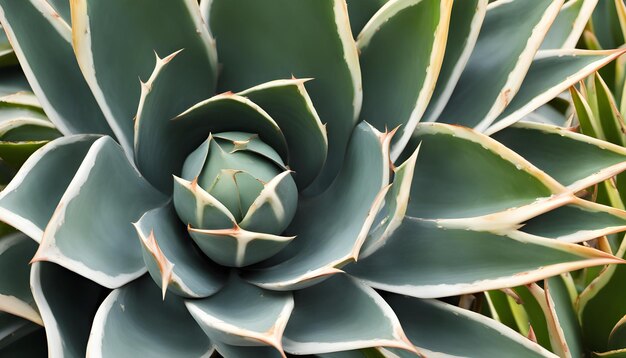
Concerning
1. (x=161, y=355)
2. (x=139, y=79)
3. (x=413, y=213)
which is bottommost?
(x=161, y=355)

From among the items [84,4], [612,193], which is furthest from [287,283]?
[612,193]

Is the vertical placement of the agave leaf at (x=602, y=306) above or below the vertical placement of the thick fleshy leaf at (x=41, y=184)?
below

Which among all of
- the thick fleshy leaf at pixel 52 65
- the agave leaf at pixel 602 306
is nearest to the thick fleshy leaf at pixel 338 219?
the thick fleshy leaf at pixel 52 65

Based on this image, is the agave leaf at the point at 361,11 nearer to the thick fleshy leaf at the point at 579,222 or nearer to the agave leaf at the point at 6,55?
the thick fleshy leaf at the point at 579,222

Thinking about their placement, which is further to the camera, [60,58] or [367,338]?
[60,58]

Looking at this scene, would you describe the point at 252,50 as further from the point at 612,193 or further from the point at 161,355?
the point at 612,193

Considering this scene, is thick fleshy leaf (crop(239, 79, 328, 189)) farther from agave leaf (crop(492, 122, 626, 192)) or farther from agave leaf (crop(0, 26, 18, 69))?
agave leaf (crop(0, 26, 18, 69))

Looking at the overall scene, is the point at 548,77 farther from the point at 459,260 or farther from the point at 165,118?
the point at 165,118
